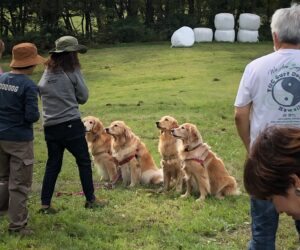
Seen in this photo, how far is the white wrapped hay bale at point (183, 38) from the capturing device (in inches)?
1083

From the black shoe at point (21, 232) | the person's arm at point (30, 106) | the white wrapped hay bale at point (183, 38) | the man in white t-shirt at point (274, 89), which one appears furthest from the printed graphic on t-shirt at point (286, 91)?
the white wrapped hay bale at point (183, 38)

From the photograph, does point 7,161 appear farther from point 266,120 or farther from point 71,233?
point 266,120

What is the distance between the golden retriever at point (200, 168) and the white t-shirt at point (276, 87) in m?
3.32

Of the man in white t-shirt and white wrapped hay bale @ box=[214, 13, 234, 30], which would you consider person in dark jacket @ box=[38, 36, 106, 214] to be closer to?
the man in white t-shirt

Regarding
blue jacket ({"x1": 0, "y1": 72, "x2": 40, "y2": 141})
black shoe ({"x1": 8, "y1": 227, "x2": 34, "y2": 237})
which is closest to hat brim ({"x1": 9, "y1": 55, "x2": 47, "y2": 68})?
blue jacket ({"x1": 0, "y1": 72, "x2": 40, "y2": 141})

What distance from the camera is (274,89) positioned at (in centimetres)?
373

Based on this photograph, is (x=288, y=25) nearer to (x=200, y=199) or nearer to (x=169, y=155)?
(x=200, y=199)

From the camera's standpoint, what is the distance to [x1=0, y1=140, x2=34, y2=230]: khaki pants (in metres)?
5.35

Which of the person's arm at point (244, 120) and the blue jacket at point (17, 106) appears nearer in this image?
the person's arm at point (244, 120)

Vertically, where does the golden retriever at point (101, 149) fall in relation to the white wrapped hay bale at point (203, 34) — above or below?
above

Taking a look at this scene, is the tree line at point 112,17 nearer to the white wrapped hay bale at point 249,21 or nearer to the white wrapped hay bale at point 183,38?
the white wrapped hay bale at point 249,21

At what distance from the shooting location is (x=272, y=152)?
2.02 m

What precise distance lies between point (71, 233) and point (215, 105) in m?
8.85

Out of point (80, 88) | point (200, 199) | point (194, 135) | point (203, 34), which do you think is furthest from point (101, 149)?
point (203, 34)
